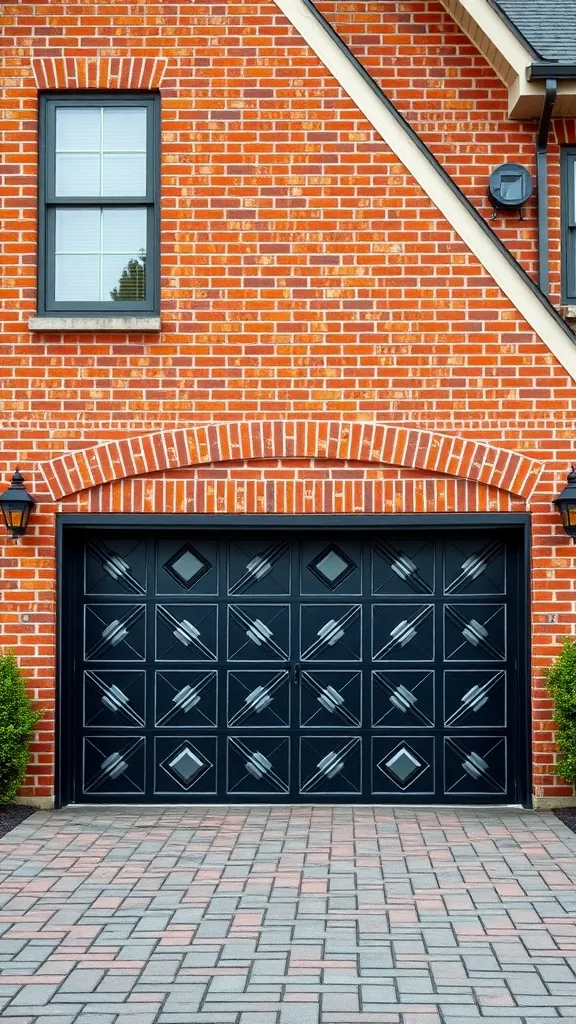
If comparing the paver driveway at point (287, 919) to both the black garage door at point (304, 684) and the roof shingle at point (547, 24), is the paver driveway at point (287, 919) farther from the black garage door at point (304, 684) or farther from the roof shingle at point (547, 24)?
the roof shingle at point (547, 24)

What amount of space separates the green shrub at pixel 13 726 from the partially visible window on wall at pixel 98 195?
10.1 ft

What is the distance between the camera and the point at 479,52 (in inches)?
384

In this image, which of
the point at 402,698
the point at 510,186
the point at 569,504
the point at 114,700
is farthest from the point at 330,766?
the point at 510,186

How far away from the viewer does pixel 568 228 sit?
9.78 meters

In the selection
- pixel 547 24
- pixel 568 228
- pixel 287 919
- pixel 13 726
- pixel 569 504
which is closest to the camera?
pixel 287 919

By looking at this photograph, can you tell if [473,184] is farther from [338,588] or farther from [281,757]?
[281,757]

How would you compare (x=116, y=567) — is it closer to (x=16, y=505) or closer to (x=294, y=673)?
(x=16, y=505)

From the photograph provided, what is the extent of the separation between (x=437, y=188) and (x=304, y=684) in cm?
416

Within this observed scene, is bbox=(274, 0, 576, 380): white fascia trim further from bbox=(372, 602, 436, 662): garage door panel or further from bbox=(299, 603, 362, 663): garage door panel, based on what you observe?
bbox=(299, 603, 362, 663): garage door panel

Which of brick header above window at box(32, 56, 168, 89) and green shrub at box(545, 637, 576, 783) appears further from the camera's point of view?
brick header above window at box(32, 56, 168, 89)

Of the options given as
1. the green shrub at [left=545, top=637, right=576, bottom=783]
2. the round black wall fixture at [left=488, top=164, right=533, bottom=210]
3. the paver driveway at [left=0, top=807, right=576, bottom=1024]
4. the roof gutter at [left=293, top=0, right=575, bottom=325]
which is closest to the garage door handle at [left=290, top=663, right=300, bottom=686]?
the paver driveway at [left=0, top=807, right=576, bottom=1024]

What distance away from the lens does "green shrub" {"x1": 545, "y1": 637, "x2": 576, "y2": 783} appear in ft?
28.3

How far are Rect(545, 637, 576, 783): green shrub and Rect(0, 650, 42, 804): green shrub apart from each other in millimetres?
4044

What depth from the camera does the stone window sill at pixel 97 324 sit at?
9109 mm
